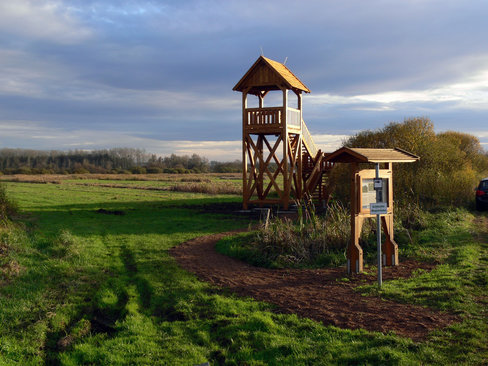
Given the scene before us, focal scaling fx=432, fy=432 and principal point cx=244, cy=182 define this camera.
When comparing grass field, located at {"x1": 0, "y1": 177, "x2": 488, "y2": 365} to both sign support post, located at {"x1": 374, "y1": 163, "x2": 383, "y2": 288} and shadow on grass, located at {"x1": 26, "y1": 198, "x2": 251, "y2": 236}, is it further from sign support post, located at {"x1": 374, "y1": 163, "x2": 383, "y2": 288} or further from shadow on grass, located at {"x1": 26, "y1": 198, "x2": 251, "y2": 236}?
shadow on grass, located at {"x1": 26, "y1": 198, "x2": 251, "y2": 236}

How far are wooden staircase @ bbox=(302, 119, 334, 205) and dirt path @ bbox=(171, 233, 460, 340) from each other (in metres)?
13.2

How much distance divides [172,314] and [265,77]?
16.2 metres

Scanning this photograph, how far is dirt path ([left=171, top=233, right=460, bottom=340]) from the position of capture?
647 centimetres

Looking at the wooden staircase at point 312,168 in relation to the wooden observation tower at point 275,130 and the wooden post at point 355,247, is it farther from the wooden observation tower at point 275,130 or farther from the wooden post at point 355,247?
the wooden post at point 355,247

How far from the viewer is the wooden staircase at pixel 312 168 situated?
24.0m

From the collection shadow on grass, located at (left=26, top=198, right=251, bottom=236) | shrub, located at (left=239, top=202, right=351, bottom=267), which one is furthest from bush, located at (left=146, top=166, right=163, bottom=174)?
shrub, located at (left=239, top=202, right=351, bottom=267)

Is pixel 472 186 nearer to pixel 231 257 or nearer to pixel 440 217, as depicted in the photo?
pixel 440 217

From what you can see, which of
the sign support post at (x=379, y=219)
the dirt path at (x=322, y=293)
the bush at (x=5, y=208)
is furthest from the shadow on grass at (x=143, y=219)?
the sign support post at (x=379, y=219)

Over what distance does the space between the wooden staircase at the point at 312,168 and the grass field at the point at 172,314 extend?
11562 mm

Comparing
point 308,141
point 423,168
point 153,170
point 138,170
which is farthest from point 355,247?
point 153,170

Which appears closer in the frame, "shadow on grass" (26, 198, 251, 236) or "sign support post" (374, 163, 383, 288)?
"sign support post" (374, 163, 383, 288)

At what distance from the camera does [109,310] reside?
303 inches

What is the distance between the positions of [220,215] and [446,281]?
13267mm

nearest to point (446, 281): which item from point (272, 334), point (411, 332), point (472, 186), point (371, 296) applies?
point (371, 296)
